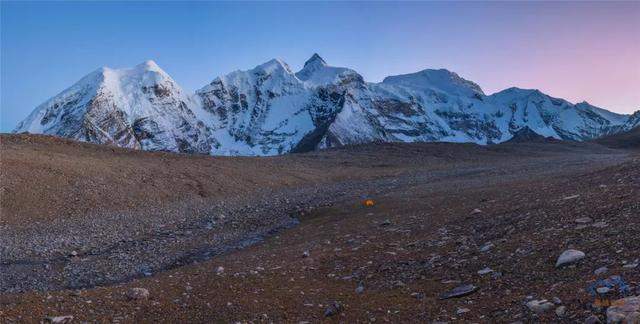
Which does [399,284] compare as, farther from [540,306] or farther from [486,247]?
[540,306]

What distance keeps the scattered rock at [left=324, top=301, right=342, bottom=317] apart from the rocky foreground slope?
2.0 inches

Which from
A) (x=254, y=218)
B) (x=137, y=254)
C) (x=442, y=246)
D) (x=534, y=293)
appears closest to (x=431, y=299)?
(x=534, y=293)

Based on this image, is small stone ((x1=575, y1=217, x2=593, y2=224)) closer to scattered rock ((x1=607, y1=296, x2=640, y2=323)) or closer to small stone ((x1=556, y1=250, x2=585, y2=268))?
small stone ((x1=556, y1=250, x2=585, y2=268))

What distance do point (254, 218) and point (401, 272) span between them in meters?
16.3

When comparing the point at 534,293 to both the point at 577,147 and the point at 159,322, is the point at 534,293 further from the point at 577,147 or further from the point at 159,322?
the point at 577,147

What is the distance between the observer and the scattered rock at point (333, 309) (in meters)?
9.62

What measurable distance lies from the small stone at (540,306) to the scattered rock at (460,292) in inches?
64.1

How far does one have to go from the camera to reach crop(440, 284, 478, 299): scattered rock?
9469 millimetres

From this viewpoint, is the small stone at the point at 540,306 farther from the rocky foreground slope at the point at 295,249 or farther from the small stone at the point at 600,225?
the small stone at the point at 600,225

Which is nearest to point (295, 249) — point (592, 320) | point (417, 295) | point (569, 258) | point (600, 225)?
point (417, 295)

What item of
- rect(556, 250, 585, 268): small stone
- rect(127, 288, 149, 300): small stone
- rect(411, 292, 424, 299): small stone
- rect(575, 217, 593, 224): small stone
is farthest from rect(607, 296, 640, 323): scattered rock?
→ rect(127, 288, 149, 300): small stone

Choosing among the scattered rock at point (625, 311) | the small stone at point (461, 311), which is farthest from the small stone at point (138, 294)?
the scattered rock at point (625, 311)

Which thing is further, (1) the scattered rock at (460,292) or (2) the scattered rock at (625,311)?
(1) the scattered rock at (460,292)

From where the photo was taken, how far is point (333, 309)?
9.74 m
